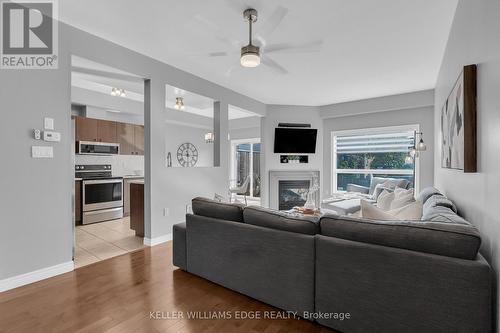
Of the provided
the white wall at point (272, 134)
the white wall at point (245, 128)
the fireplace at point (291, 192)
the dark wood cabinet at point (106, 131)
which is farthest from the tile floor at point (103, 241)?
the white wall at point (245, 128)

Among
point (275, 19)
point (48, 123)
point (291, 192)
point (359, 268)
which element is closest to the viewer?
point (359, 268)

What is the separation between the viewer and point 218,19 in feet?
8.43

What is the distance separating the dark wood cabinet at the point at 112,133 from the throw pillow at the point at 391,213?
5.22 m

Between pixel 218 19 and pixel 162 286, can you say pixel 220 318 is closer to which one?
pixel 162 286

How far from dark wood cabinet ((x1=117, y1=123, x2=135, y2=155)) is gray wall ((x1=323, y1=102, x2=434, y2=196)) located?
185 inches

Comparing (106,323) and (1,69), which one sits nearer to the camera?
(106,323)

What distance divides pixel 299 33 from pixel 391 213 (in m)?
2.12

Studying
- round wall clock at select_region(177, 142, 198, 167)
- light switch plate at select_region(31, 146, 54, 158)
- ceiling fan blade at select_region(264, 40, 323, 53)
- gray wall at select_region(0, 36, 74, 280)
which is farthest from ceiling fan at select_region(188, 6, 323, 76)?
round wall clock at select_region(177, 142, 198, 167)

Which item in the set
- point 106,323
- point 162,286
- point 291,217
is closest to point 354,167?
point 291,217

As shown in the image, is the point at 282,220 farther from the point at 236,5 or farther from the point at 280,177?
the point at 280,177

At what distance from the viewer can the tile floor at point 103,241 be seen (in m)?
3.11

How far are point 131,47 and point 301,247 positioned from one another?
3.14 meters

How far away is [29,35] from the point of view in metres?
2.47

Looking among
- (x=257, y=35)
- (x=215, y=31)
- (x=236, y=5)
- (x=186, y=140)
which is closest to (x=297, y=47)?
(x=257, y=35)
